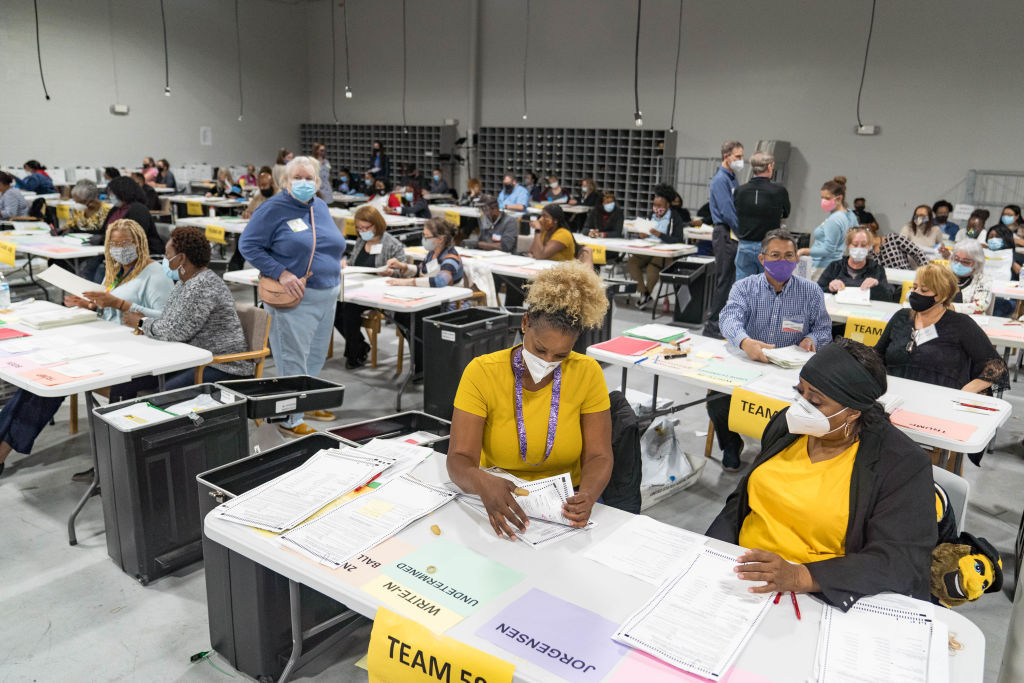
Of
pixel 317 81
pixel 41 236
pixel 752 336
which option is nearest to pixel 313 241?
pixel 752 336

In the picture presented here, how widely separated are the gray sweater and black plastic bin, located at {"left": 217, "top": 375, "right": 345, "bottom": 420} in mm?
517

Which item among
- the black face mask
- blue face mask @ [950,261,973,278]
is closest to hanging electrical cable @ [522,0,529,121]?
blue face mask @ [950,261,973,278]

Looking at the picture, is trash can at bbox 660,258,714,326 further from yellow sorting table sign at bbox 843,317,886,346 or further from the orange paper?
the orange paper

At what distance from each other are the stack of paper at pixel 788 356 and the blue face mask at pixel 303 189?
8.38ft

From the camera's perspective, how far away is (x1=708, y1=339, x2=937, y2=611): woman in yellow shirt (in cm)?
165

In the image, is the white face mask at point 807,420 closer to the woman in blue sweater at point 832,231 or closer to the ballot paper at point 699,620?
the ballot paper at point 699,620

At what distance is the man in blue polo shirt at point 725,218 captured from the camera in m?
6.80

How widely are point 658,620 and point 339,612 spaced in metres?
1.42

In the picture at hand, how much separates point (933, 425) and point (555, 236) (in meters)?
4.33

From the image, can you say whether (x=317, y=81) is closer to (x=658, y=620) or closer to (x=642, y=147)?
(x=642, y=147)

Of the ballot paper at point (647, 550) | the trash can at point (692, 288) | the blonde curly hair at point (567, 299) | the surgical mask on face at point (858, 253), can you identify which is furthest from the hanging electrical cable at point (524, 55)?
the ballot paper at point (647, 550)

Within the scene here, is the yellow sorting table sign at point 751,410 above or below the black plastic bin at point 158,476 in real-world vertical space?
above

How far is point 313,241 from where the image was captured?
159 inches

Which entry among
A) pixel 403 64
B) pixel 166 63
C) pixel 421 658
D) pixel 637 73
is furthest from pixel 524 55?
pixel 421 658
